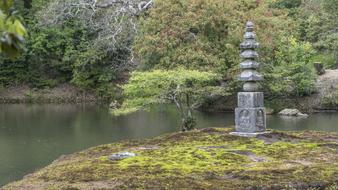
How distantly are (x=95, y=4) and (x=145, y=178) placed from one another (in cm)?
2961

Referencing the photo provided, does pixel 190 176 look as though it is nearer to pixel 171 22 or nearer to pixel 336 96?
pixel 171 22

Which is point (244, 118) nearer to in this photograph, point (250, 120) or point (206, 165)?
point (250, 120)

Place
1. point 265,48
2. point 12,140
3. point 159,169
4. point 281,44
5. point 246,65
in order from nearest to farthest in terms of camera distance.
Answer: point 159,169 < point 246,65 < point 12,140 < point 265,48 < point 281,44

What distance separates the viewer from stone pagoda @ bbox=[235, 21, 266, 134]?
47.2 feet

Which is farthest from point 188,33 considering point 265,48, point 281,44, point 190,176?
point 190,176

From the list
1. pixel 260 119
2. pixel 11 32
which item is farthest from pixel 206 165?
pixel 11 32

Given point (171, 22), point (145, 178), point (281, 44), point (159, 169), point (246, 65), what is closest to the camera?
point (145, 178)

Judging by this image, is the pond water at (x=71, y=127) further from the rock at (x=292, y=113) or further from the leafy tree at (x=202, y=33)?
the leafy tree at (x=202, y=33)

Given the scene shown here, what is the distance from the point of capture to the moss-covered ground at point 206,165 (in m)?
8.76

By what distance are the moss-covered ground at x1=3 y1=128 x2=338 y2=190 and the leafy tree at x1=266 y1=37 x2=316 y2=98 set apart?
15.0 metres

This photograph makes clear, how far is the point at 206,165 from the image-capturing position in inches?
414

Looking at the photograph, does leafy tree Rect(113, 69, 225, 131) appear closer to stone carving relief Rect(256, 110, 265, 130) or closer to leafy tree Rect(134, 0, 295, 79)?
stone carving relief Rect(256, 110, 265, 130)

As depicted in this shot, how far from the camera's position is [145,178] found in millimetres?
9188

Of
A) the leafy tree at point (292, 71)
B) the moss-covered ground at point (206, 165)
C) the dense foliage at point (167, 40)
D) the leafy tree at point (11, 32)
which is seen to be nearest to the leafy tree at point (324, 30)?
the dense foliage at point (167, 40)
